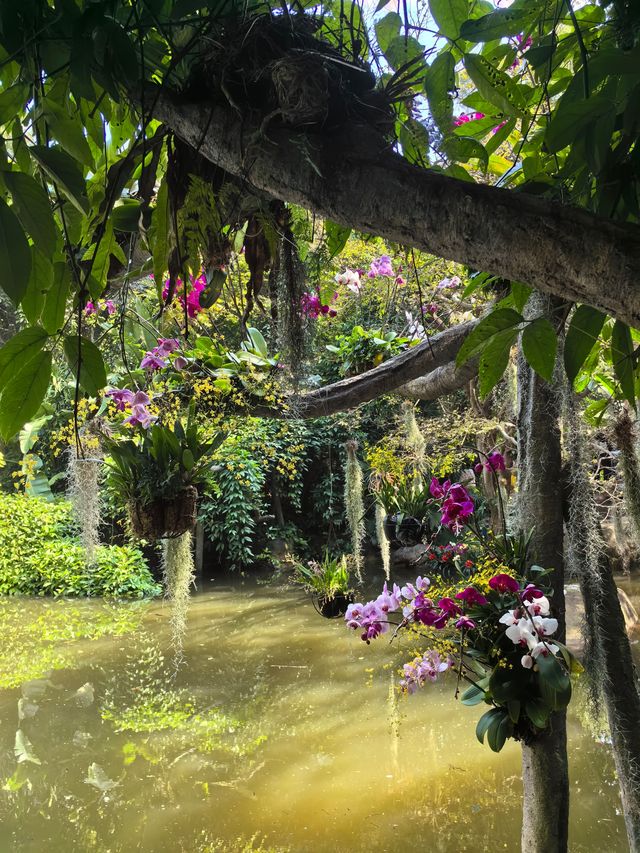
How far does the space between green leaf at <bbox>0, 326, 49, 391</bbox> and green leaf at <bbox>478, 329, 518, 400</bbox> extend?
0.36 meters

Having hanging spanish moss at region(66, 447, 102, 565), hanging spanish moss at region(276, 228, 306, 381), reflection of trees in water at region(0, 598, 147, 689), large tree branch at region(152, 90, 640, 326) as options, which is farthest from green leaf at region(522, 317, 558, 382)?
reflection of trees in water at region(0, 598, 147, 689)

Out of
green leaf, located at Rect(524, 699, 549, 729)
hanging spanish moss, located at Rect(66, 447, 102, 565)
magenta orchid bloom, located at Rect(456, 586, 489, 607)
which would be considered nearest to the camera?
green leaf, located at Rect(524, 699, 549, 729)

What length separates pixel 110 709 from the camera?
9.80ft

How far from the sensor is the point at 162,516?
188 centimetres

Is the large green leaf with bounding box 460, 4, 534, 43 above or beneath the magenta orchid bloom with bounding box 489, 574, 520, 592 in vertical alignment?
above

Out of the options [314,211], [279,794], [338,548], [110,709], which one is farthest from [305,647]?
[314,211]

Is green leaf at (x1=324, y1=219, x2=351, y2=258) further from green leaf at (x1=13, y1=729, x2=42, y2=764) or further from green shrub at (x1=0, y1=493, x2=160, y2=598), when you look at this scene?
green shrub at (x1=0, y1=493, x2=160, y2=598)

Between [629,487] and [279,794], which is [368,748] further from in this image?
[629,487]

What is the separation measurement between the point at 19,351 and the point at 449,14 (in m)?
0.43

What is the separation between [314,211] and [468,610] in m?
1.26

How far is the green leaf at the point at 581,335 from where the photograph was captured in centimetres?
57

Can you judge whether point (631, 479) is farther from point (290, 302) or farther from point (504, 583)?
point (290, 302)

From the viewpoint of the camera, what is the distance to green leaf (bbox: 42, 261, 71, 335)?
477mm

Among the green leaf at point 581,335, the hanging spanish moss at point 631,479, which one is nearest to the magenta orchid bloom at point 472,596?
the hanging spanish moss at point 631,479
